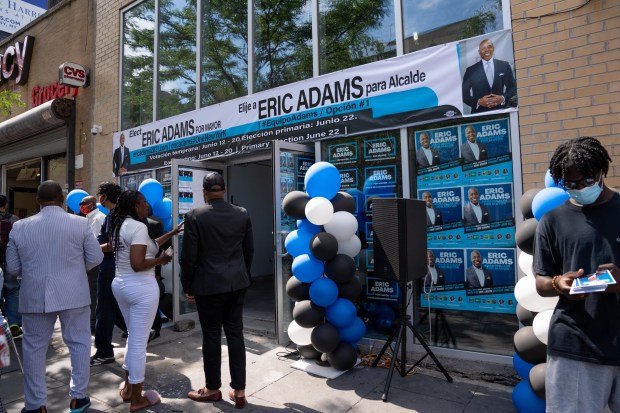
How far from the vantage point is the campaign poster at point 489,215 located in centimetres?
388

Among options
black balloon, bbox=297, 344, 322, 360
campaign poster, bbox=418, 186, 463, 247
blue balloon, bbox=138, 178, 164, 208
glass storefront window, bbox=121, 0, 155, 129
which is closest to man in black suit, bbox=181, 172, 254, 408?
black balloon, bbox=297, 344, 322, 360

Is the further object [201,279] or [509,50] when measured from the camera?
[509,50]

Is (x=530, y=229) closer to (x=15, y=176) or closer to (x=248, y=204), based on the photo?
(x=248, y=204)

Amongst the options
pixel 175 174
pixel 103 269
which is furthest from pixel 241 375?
pixel 175 174

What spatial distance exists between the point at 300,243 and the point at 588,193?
8.74 ft

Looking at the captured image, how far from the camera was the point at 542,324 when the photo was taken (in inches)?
105

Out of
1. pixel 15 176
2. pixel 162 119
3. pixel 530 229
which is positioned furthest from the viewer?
pixel 15 176

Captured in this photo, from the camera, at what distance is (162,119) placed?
23.6 feet

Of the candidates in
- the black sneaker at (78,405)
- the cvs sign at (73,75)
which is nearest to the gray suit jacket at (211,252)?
the black sneaker at (78,405)

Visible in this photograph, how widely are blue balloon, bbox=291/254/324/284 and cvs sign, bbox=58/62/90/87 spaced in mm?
7153

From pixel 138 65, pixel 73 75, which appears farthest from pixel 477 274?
pixel 73 75

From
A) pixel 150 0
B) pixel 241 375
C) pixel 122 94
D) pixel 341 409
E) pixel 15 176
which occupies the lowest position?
pixel 341 409

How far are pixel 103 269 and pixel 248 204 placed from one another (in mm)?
4858

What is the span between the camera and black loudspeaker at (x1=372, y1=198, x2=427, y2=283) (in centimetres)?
360
